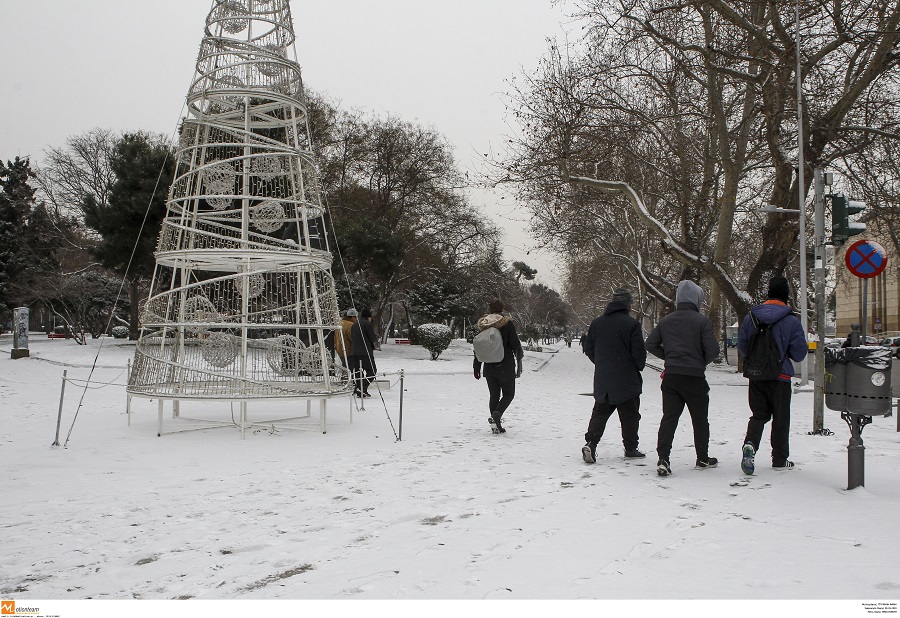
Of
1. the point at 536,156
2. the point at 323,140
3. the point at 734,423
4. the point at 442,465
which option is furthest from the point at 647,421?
the point at 323,140

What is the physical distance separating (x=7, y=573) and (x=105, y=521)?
111 centimetres

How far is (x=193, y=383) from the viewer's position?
9.04m

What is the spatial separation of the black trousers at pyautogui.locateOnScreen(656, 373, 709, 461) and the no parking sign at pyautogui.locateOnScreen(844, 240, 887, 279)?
13.1 feet

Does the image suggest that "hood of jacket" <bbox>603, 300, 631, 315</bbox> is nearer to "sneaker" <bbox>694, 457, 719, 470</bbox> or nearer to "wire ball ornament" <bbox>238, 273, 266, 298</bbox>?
"sneaker" <bbox>694, 457, 719, 470</bbox>

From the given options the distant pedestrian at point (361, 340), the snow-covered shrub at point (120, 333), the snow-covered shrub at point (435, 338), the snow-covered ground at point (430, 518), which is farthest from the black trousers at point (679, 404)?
the snow-covered shrub at point (120, 333)

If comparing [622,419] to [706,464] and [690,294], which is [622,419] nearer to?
[706,464]

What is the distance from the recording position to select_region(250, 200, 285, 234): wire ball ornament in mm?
10133

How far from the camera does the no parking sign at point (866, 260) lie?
9055 millimetres

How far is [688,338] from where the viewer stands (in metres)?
6.59

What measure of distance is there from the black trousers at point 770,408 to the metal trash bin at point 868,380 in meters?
0.63

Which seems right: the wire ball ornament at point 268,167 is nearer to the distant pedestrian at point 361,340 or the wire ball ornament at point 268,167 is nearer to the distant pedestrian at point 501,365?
the distant pedestrian at point 501,365

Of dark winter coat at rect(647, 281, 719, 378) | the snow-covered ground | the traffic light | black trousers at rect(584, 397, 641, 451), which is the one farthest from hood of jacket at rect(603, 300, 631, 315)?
the traffic light

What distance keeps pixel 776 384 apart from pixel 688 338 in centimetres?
84

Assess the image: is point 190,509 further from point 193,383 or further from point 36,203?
point 36,203
